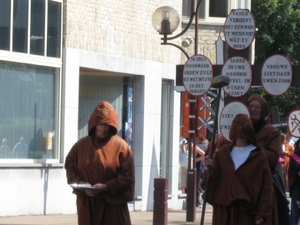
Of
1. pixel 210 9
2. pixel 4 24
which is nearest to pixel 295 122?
pixel 4 24

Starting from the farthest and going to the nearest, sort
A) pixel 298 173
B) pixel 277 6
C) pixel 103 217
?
1. pixel 277 6
2. pixel 298 173
3. pixel 103 217

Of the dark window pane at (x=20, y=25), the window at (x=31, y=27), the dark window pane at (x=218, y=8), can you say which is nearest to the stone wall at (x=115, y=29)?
the window at (x=31, y=27)

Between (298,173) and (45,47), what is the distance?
5468mm

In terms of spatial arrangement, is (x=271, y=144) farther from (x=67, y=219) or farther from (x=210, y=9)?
(x=210, y=9)

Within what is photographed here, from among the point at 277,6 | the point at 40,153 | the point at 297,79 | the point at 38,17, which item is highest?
the point at 277,6

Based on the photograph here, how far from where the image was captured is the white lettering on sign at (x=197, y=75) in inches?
557

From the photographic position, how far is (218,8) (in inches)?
979

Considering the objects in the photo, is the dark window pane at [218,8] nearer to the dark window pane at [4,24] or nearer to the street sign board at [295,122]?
the street sign board at [295,122]

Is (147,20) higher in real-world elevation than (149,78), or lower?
higher

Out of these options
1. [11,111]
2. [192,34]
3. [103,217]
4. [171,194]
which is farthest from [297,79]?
[192,34]

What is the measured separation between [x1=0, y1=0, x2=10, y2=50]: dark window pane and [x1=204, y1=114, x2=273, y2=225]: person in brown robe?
7.65 m

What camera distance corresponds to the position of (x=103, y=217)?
28.8ft

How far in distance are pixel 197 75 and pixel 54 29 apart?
12.8 feet

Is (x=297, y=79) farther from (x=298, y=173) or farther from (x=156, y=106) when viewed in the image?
(x=156, y=106)
